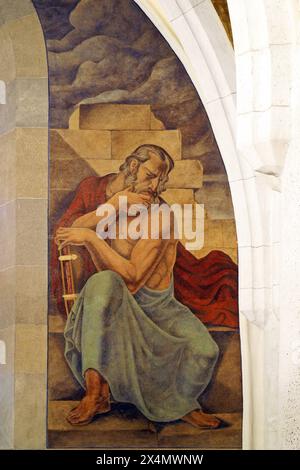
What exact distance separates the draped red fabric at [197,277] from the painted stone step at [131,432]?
1.07 m

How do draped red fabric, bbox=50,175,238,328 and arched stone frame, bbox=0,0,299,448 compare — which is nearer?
arched stone frame, bbox=0,0,299,448

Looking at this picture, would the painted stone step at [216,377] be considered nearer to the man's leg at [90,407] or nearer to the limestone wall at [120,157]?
the man's leg at [90,407]

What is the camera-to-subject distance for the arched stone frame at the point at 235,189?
20.3 feet

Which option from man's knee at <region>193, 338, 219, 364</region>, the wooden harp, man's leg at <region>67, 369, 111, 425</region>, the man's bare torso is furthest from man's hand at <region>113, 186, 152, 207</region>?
man's leg at <region>67, 369, 111, 425</region>

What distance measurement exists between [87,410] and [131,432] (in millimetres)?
499

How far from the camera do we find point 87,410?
1233cm

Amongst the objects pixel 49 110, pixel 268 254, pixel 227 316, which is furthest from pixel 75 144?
pixel 268 254

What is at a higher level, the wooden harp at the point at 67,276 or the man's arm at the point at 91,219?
the man's arm at the point at 91,219

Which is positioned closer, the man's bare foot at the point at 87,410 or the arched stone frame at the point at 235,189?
the arched stone frame at the point at 235,189

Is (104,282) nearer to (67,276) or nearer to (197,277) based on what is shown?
(67,276)

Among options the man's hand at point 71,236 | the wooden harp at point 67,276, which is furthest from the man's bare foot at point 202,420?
the man's hand at point 71,236

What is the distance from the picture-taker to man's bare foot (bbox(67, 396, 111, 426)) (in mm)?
12320

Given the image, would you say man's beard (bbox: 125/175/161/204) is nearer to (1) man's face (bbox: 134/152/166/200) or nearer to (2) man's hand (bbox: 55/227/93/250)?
(1) man's face (bbox: 134/152/166/200)

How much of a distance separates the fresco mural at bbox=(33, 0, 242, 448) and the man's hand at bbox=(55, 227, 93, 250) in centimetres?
1
